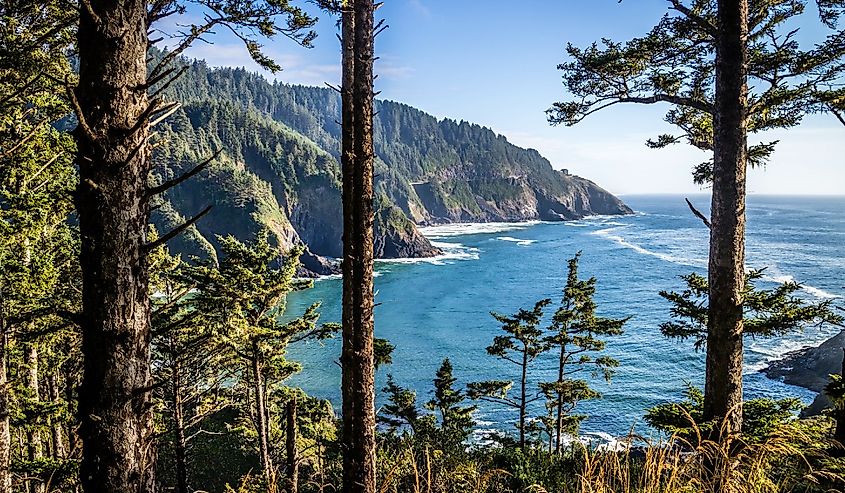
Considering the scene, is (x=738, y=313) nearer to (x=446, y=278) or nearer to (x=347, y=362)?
(x=347, y=362)

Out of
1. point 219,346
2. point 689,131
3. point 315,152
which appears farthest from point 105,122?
point 315,152

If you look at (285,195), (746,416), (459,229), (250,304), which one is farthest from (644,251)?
(746,416)

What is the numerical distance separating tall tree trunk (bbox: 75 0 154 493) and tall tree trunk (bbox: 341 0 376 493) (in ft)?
11.4

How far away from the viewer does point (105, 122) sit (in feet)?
7.87

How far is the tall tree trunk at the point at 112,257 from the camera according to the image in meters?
2.36

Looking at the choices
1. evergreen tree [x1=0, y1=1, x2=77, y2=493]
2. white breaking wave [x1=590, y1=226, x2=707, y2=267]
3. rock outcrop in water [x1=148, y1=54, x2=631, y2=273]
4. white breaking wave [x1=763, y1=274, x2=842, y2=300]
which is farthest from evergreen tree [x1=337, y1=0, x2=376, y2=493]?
white breaking wave [x1=590, y1=226, x2=707, y2=267]

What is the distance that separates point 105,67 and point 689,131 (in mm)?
8083

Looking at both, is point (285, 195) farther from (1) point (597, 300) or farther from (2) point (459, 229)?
(1) point (597, 300)

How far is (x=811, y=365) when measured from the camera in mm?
32906

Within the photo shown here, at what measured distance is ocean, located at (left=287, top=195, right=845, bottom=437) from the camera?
3141cm

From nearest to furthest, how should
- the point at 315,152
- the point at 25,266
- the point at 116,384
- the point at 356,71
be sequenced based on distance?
the point at 116,384 → the point at 356,71 → the point at 25,266 → the point at 315,152

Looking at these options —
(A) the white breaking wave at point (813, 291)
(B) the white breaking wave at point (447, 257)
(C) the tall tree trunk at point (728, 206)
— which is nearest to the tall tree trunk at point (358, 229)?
(C) the tall tree trunk at point (728, 206)

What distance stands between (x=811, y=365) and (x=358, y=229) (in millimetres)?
38031

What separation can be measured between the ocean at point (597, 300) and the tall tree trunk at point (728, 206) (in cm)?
971
